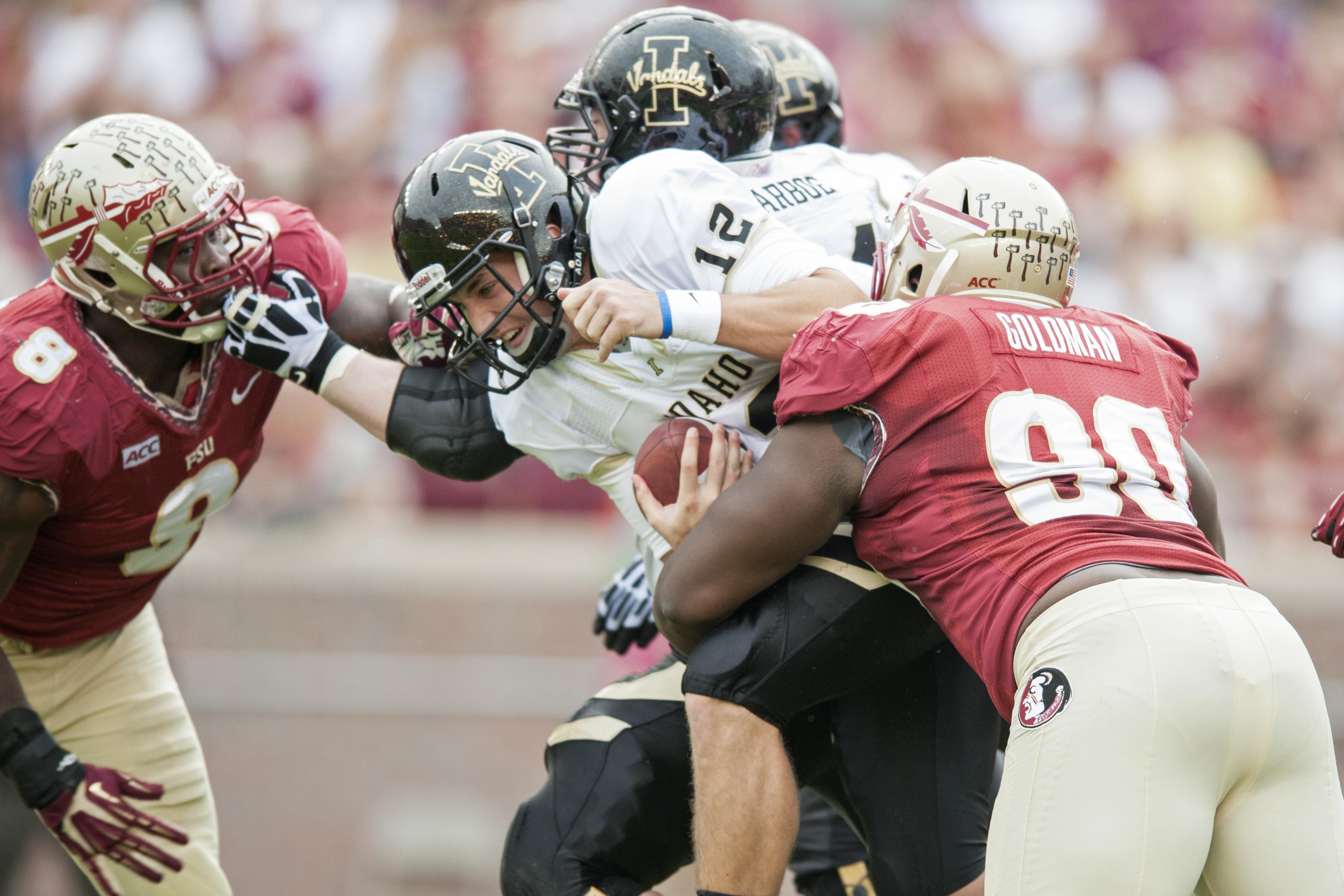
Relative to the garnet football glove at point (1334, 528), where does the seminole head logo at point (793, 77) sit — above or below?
above

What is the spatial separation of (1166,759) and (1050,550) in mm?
408

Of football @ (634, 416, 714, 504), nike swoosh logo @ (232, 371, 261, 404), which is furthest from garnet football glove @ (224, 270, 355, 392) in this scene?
football @ (634, 416, 714, 504)

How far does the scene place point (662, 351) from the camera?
3457 millimetres

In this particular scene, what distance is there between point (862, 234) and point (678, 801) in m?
1.44

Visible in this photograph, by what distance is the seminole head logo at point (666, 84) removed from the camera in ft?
12.2

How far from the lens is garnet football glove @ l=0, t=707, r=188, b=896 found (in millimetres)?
3824

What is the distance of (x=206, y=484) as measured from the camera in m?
4.04

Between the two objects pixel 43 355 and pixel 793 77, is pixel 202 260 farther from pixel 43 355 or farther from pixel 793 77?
pixel 793 77

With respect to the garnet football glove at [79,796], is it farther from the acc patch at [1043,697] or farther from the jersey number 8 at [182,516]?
the acc patch at [1043,697]

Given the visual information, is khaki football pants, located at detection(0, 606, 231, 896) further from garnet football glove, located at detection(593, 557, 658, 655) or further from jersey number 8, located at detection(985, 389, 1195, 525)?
jersey number 8, located at detection(985, 389, 1195, 525)

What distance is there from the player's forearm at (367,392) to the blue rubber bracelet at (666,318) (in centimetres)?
86

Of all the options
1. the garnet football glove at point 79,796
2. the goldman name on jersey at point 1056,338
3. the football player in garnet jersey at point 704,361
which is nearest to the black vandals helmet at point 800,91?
the football player in garnet jersey at point 704,361

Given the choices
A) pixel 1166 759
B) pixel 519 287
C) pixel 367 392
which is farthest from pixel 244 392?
pixel 1166 759

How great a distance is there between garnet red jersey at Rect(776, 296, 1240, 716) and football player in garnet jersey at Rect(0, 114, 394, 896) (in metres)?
1.48
